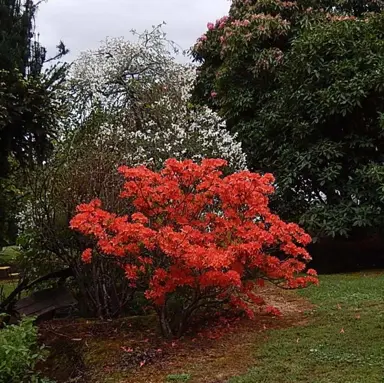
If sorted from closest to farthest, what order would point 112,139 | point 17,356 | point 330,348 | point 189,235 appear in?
point 17,356 < point 330,348 < point 189,235 < point 112,139

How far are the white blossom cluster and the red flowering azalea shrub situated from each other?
1932 mm

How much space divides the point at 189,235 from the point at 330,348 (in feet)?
4.88

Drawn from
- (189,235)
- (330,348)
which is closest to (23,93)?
(189,235)

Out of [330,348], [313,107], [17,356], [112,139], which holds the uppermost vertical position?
[313,107]

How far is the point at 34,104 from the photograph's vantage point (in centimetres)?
616

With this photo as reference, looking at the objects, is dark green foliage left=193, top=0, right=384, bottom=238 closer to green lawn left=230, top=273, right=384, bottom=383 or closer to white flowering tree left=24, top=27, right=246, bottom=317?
white flowering tree left=24, top=27, right=246, bottom=317

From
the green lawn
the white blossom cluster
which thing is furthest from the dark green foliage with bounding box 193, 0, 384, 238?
the green lawn

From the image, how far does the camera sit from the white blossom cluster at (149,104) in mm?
9164

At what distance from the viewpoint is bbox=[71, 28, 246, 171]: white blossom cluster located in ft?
30.1

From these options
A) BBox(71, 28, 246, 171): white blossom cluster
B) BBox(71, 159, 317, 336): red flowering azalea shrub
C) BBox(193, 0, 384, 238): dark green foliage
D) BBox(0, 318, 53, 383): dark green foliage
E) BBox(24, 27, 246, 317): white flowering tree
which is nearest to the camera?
BBox(0, 318, 53, 383): dark green foliage

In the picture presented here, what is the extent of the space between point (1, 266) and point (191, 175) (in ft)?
25.5

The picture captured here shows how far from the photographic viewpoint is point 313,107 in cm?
946

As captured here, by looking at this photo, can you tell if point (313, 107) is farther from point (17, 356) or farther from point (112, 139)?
point (17, 356)

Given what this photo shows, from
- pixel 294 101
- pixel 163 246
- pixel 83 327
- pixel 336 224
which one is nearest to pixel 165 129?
pixel 294 101
